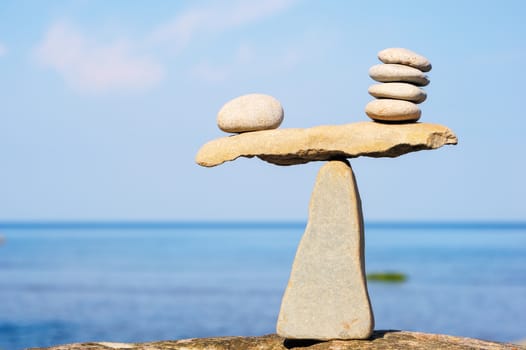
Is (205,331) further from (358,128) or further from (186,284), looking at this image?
(358,128)

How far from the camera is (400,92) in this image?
7625mm

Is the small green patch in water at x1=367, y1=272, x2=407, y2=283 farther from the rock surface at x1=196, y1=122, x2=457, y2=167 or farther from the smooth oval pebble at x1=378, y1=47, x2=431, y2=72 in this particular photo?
the smooth oval pebble at x1=378, y1=47, x2=431, y2=72

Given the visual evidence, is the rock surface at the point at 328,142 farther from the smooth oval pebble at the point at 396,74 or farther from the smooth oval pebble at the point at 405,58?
the smooth oval pebble at the point at 405,58

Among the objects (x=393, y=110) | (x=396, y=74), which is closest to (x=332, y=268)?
(x=393, y=110)

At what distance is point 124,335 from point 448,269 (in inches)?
900

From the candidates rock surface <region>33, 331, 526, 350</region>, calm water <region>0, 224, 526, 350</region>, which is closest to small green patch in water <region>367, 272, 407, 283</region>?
calm water <region>0, 224, 526, 350</region>

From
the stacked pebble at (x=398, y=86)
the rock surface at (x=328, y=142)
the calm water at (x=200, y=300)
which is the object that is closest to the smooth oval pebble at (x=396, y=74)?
the stacked pebble at (x=398, y=86)

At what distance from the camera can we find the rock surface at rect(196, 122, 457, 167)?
24.5 feet

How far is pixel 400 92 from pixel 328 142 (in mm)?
851

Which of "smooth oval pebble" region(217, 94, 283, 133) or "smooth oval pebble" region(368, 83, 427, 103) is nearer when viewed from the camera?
"smooth oval pebble" region(368, 83, 427, 103)

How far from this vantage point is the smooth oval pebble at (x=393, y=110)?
7543mm

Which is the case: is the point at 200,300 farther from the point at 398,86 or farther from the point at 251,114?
the point at 398,86

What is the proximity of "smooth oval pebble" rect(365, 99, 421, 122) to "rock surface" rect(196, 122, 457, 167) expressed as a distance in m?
0.08

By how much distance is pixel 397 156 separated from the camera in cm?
787
